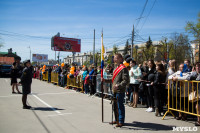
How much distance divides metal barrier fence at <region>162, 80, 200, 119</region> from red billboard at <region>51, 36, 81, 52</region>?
3542 cm

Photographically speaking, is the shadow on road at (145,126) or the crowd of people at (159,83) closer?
the shadow on road at (145,126)

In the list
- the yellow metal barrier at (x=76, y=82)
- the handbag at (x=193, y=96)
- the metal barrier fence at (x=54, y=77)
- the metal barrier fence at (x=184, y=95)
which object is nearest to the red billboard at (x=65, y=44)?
the metal barrier fence at (x=54, y=77)

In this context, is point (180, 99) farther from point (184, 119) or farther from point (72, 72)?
point (72, 72)

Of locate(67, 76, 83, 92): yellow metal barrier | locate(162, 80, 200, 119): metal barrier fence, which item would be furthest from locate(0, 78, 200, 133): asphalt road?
locate(67, 76, 83, 92): yellow metal barrier

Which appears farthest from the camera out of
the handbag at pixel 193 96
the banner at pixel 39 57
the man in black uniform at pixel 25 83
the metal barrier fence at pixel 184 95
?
the banner at pixel 39 57

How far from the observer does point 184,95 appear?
5547 mm

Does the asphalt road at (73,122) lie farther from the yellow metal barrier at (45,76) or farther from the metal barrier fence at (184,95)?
the yellow metal barrier at (45,76)

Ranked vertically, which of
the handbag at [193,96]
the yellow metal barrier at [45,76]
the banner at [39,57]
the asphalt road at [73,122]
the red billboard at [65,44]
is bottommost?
the asphalt road at [73,122]

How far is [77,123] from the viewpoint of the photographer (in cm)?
534

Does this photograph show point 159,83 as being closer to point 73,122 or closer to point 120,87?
point 120,87

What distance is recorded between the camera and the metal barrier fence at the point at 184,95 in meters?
5.18

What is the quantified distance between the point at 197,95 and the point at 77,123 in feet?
11.7

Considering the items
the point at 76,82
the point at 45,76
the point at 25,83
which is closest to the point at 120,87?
the point at 25,83

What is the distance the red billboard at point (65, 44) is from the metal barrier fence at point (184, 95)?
35.4 metres
